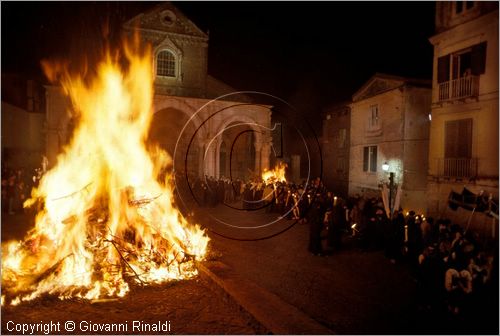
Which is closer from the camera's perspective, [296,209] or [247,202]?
[296,209]

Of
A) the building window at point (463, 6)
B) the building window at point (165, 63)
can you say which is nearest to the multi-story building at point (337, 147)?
the building window at point (463, 6)

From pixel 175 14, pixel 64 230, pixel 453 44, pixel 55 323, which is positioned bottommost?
pixel 55 323

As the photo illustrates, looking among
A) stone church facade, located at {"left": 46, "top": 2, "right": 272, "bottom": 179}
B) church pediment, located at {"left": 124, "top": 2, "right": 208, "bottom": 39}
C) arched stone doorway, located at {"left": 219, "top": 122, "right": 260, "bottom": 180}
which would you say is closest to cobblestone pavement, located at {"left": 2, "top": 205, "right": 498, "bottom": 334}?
stone church facade, located at {"left": 46, "top": 2, "right": 272, "bottom": 179}

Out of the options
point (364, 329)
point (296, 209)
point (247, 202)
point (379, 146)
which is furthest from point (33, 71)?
point (364, 329)

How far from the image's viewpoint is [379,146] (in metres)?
23.6

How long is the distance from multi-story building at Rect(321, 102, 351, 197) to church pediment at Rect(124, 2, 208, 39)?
44.0ft

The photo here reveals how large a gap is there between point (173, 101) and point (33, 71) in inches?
542

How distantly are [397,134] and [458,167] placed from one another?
250 inches

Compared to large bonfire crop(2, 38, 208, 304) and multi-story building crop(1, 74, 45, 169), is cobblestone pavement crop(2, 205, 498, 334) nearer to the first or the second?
large bonfire crop(2, 38, 208, 304)

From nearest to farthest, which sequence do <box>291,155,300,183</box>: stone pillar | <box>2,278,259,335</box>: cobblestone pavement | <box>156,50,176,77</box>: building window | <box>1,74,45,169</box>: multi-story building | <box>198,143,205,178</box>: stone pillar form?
<box>2,278,259,335</box>: cobblestone pavement < <box>1,74,45,169</box>: multi-story building < <box>198,143,205,178</box>: stone pillar < <box>156,50,176,77</box>: building window < <box>291,155,300,183</box>: stone pillar

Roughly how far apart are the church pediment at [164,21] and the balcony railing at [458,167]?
21297mm

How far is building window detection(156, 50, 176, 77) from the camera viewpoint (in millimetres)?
28641

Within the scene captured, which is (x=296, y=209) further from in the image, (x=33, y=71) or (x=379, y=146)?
(x=33, y=71)

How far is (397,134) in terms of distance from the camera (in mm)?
21703
